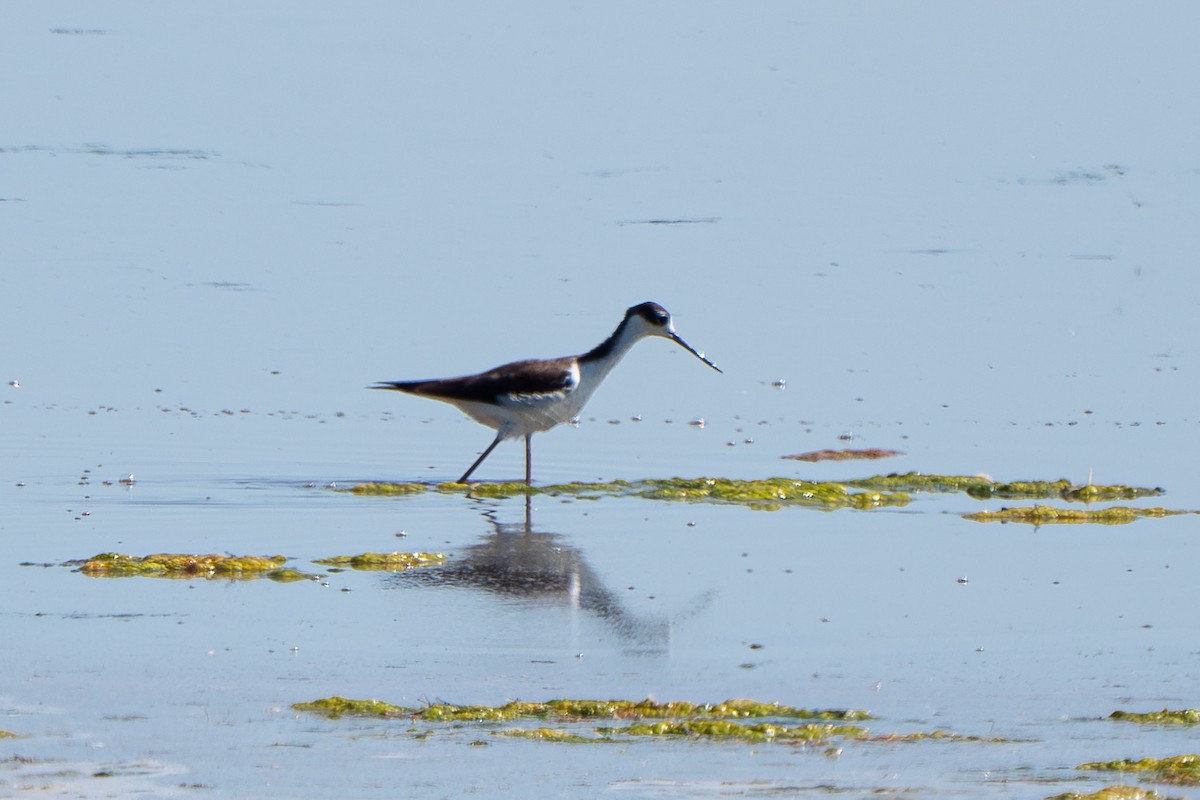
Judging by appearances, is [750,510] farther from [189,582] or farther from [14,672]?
[14,672]

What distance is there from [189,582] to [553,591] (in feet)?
5.56

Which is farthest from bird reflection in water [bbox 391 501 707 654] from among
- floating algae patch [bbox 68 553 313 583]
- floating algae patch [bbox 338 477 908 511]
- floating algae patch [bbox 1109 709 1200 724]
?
floating algae patch [bbox 1109 709 1200 724]

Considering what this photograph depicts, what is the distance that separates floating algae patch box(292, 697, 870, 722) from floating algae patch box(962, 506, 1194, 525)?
14.0 feet

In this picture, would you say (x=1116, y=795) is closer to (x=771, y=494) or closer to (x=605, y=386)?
(x=771, y=494)

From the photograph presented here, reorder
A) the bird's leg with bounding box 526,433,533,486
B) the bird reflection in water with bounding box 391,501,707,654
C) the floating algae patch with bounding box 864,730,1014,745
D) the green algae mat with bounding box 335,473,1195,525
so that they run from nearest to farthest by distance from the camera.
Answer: the floating algae patch with bounding box 864,730,1014,745 < the bird reflection in water with bounding box 391,501,707,654 < the green algae mat with bounding box 335,473,1195,525 < the bird's leg with bounding box 526,433,533,486

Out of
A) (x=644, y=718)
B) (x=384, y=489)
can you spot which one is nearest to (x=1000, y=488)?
(x=384, y=489)

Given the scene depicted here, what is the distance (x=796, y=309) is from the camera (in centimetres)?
1720

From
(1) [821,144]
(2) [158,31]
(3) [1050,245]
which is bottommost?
(3) [1050,245]

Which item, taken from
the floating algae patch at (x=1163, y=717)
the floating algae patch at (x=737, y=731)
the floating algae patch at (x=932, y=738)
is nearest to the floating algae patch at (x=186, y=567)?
the floating algae patch at (x=737, y=731)

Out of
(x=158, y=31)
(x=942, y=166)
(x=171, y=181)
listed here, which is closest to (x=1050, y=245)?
(x=942, y=166)

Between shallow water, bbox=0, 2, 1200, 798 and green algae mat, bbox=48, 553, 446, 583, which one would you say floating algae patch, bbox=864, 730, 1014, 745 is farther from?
green algae mat, bbox=48, 553, 446, 583

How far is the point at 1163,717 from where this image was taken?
725cm

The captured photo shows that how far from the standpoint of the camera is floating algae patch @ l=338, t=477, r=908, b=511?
11.8 metres

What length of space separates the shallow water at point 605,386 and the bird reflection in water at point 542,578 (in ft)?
0.14
